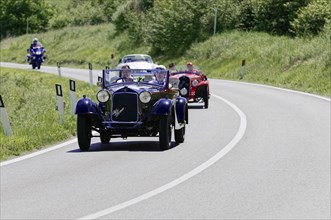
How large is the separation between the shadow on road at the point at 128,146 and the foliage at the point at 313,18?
28.7 m

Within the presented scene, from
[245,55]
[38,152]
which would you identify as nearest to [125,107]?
[38,152]

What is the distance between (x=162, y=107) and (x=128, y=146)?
140 centimetres

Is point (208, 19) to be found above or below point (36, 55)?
above

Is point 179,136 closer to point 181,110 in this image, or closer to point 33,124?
point 181,110

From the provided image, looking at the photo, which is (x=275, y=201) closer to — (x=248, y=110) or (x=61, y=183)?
(x=61, y=183)

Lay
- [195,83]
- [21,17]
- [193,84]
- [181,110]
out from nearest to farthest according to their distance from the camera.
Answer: [181,110] < [195,83] < [193,84] < [21,17]

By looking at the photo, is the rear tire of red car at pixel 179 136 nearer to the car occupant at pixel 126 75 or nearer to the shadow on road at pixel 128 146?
the shadow on road at pixel 128 146

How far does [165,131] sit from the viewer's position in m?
12.0

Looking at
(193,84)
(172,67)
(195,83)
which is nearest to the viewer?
(195,83)

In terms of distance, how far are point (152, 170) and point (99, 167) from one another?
0.89 metres

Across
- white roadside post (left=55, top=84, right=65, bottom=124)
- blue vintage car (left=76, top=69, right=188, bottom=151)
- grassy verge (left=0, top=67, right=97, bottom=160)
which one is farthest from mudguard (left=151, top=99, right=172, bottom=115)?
white roadside post (left=55, top=84, right=65, bottom=124)

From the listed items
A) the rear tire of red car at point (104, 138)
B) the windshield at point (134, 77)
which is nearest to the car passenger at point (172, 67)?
the windshield at point (134, 77)

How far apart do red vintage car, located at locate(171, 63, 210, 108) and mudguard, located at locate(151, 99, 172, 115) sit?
765cm

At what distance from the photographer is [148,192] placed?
8.55 metres
